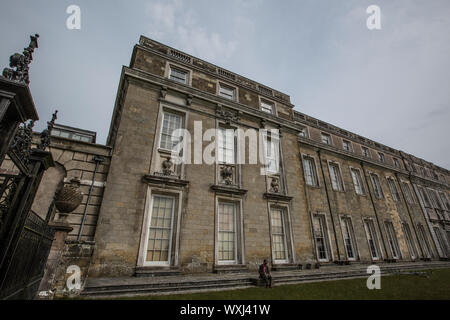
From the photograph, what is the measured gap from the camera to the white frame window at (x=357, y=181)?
19766 millimetres

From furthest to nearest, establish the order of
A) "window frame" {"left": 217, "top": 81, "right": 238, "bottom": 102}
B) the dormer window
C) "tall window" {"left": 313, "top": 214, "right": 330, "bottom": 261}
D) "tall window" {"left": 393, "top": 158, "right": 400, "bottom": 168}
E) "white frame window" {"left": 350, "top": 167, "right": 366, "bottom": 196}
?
"tall window" {"left": 393, "top": 158, "right": 400, "bottom": 168} < the dormer window < "white frame window" {"left": 350, "top": 167, "right": 366, "bottom": 196} < "tall window" {"left": 313, "top": 214, "right": 330, "bottom": 261} < "window frame" {"left": 217, "top": 81, "right": 238, "bottom": 102}

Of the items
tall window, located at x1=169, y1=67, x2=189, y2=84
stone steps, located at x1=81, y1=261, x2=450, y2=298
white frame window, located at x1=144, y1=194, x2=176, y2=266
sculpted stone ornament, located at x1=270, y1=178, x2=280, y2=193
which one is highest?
tall window, located at x1=169, y1=67, x2=189, y2=84

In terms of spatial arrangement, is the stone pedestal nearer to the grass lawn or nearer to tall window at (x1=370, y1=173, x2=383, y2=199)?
the grass lawn

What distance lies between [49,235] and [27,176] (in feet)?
11.1

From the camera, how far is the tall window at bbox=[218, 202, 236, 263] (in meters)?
10.5

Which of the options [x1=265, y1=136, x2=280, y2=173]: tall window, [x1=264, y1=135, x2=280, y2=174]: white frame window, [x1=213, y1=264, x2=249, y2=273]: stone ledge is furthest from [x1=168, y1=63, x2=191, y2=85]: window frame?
[x1=213, y1=264, x2=249, y2=273]: stone ledge

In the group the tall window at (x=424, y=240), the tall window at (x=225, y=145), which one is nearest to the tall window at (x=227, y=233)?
the tall window at (x=225, y=145)

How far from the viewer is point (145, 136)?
34.4ft

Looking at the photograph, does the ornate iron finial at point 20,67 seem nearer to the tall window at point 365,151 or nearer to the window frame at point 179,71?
the window frame at point 179,71

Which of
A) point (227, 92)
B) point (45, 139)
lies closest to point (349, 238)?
point (227, 92)

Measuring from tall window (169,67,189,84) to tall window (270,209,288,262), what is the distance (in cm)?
990

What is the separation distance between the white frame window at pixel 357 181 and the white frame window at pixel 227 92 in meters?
13.8

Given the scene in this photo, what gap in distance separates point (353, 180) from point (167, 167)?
17.8 meters
